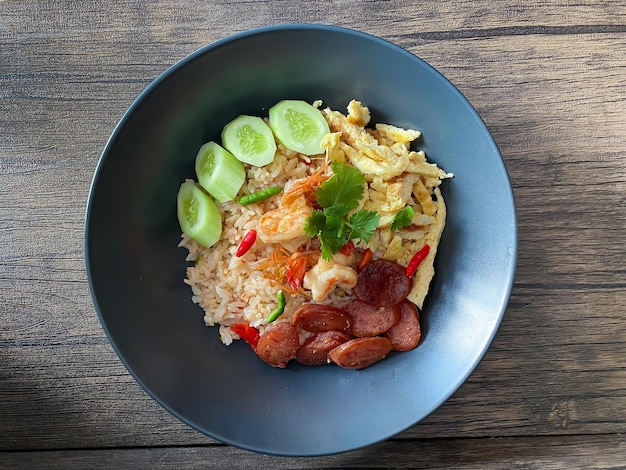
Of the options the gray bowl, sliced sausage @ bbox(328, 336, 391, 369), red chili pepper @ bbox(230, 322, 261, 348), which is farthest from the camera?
red chili pepper @ bbox(230, 322, 261, 348)

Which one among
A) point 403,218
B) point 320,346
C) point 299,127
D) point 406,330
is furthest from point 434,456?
point 299,127

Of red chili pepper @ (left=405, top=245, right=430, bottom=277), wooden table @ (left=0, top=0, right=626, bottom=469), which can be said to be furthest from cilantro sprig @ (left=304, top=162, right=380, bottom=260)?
wooden table @ (left=0, top=0, right=626, bottom=469)

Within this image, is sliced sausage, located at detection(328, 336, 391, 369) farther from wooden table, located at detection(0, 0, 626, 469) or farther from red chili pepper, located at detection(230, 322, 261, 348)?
A: wooden table, located at detection(0, 0, 626, 469)

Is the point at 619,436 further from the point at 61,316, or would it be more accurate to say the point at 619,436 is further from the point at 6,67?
the point at 6,67

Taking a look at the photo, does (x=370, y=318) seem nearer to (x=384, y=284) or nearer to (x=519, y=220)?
(x=384, y=284)

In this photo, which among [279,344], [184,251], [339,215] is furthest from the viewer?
[184,251]
